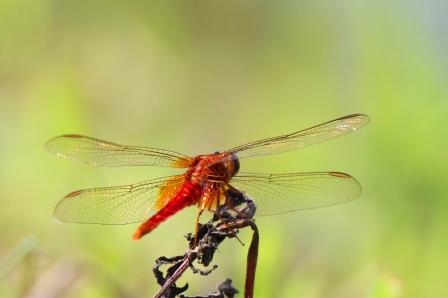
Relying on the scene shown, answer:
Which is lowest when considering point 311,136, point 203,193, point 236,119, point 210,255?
point 210,255

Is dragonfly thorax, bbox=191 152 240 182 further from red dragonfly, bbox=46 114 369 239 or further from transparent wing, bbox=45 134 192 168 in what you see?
transparent wing, bbox=45 134 192 168

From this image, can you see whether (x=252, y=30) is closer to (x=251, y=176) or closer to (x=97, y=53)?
(x=97, y=53)

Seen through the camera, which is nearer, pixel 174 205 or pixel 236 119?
pixel 174 205

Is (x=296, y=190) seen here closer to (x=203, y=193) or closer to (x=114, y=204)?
(x=203, y=193)

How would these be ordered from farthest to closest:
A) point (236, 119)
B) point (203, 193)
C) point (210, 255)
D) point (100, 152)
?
point (236, 119)
point (100, 152)
point (203, 193)
point (210, 255)

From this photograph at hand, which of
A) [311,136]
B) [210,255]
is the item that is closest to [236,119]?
[311,136]

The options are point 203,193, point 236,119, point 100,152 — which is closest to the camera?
point 203,193

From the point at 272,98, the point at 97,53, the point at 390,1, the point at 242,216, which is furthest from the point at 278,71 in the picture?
the point at 242,216

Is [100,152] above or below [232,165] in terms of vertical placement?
above
